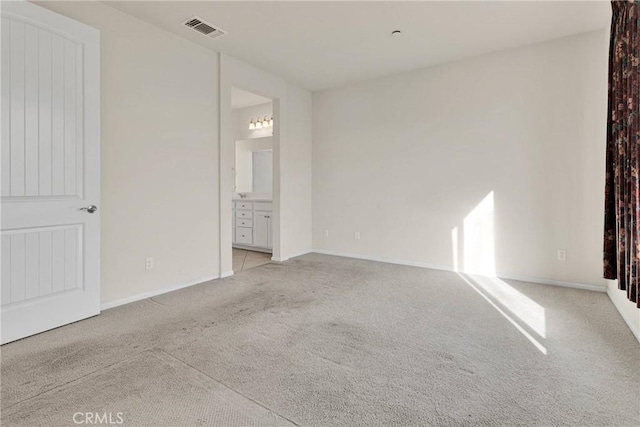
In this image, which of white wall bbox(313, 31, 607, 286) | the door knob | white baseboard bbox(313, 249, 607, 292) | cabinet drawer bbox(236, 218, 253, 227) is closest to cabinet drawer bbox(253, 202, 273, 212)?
cabinet drawer bbox(236, 218, 253, 227)

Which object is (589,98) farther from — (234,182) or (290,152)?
(234,182)

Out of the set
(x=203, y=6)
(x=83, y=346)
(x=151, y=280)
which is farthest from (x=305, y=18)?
(x=83, y=346)

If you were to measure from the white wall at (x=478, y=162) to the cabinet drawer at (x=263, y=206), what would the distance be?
88 centimetres

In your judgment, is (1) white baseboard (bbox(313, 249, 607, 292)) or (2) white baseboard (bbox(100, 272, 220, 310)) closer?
(2) white baseboard (bbox(100, 272, 220, 310))

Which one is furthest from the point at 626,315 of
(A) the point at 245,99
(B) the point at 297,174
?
(A) the point at 245,99

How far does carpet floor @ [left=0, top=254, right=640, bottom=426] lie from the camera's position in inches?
62.3

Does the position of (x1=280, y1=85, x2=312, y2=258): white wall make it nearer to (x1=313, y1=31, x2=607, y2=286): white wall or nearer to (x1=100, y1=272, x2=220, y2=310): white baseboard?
(x1=313, y1=31, x2=607, y2=286): white wall

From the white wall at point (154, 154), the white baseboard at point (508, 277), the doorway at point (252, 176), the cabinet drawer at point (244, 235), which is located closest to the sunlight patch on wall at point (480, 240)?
the white baseboard at point (508, 277)

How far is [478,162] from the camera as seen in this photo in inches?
160

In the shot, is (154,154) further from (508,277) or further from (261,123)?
(508,277)

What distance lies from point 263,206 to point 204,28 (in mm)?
2846

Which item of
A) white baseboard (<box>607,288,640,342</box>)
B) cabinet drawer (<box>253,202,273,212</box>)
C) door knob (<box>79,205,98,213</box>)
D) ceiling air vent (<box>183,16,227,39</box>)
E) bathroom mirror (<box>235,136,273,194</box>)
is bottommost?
white baseboard (<box>607,288,640,342</box>)

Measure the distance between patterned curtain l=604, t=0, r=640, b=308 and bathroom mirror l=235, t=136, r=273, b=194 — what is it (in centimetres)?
517

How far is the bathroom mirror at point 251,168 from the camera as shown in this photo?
6586 millimetres
